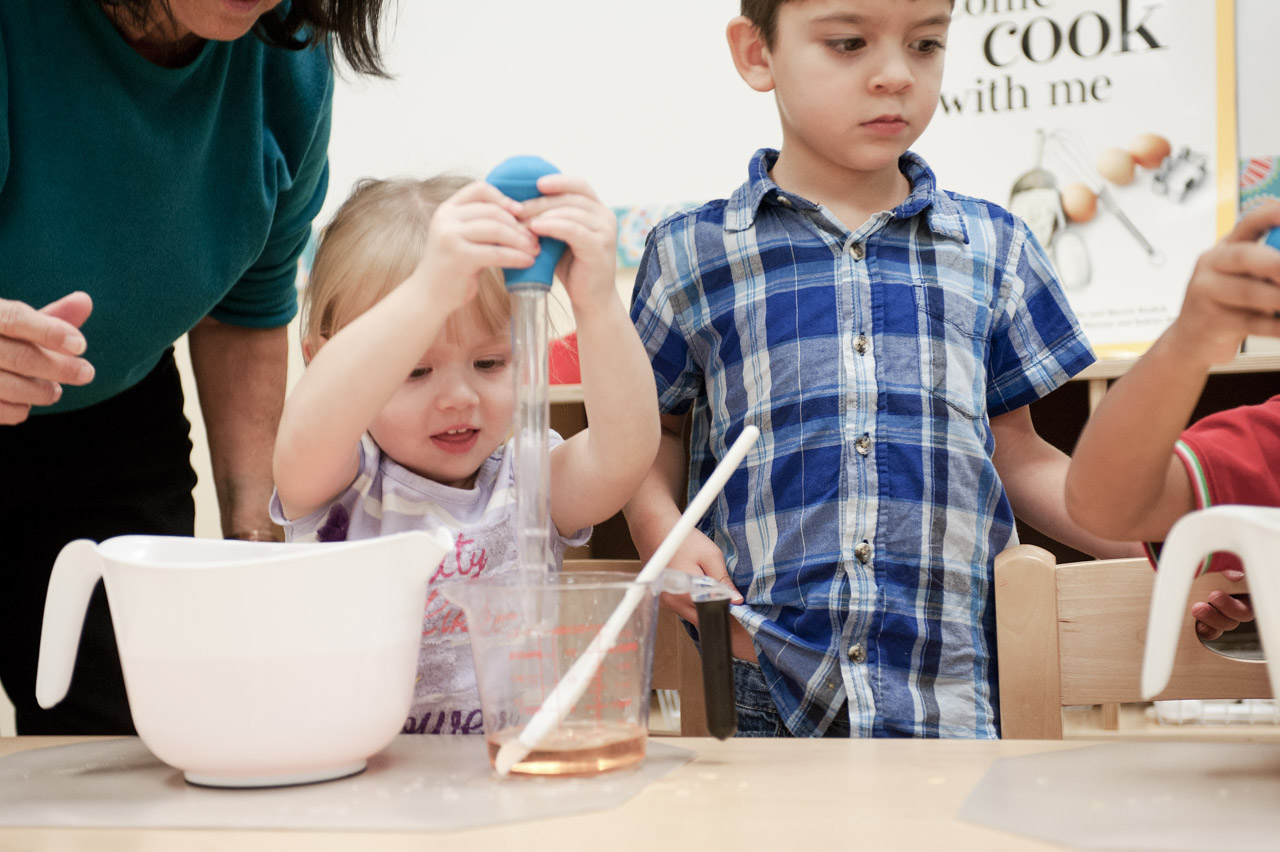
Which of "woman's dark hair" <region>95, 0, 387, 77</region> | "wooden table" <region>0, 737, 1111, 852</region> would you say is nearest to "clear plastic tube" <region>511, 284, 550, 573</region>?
"wooden table" <region>0, 737, 1111, 852</region>

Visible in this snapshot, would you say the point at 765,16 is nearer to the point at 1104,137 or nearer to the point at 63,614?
the point at 63,614

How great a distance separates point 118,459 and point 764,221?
61 cm

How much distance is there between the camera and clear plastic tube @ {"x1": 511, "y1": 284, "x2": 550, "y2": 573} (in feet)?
2.09

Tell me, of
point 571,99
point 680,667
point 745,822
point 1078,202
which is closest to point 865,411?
point 680,667

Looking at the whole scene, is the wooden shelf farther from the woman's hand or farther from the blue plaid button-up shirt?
the woman's hand

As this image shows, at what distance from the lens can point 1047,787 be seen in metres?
0.55

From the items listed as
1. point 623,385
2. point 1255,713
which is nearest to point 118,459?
point 623,385

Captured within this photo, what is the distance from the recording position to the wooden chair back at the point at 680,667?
3.01 feet

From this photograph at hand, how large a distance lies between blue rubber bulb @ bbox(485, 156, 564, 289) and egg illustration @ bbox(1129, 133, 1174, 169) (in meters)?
1.87

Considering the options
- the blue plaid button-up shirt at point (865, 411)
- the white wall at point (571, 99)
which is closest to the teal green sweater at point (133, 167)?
the blue plaid button-up shirt at point (865, 411)

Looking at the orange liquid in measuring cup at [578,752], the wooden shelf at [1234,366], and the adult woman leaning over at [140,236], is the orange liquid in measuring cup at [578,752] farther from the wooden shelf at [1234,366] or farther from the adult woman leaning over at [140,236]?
the wooden shelf at [1234,366]

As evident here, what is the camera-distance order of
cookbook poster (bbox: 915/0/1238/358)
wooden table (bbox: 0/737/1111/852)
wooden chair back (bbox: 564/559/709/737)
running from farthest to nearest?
cookbook poster (bbox: 915/0/1238/358) < wooden chair back (bbox: 564/559/709/737) < wooden table (bbox: 0/737/1111/852)

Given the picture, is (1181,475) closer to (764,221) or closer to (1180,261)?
(764,221)

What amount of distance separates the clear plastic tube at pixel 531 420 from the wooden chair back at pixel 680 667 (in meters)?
0.27
